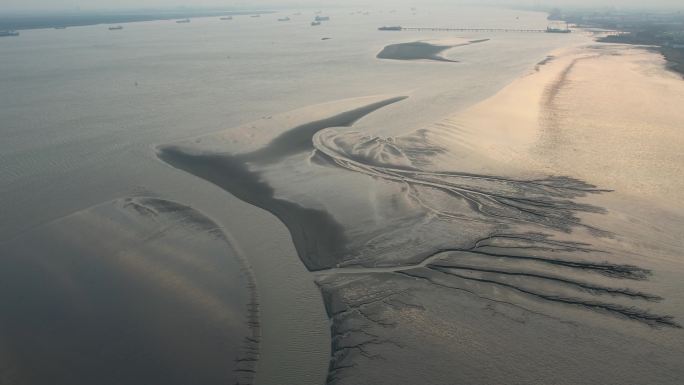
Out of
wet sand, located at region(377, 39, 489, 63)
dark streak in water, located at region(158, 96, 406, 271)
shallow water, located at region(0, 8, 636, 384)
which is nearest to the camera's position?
shallow water, located at region(0, 8, 636, 384)

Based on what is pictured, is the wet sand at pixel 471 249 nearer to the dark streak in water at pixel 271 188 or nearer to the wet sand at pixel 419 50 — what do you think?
the dark streak in water at pixel 271 188

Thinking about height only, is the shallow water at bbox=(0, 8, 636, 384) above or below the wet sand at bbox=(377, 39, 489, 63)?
below

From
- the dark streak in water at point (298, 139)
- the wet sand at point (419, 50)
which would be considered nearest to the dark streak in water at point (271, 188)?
the dark streak in water at point (298, 139)

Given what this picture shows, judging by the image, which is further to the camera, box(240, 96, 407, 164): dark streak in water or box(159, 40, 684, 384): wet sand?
box(240, 96, 407, 164): dark streak in water

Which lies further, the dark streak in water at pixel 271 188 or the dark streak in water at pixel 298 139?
the dark streak in water at pixel 298 139

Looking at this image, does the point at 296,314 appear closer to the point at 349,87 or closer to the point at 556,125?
the point at 556,125

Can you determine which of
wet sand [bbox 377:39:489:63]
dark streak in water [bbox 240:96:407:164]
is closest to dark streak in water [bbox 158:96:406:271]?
dark streak in water [bbox 240:96:407:164]

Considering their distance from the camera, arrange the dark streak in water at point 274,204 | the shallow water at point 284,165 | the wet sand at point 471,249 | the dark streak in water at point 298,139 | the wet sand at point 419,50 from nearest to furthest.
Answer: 1. the wet sand at point 471,249
2. the shallow water at point 284,165
3. the dark streak in water at point 274,204
4. the dark streak in water at point 298,139
5. the wet sand at point 419,50

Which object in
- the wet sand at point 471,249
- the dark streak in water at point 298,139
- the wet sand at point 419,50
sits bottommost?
the wet sand at point 471,249

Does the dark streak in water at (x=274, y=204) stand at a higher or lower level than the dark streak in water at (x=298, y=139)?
lower

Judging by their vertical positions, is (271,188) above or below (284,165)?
below

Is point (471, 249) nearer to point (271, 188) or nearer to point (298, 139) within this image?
point (271, 188)

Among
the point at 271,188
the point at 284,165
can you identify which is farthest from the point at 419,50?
the point at 271,188

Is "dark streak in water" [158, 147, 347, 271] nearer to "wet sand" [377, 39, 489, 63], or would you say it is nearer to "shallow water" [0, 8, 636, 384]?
"shallow water" [0, 8, 636, 384]
